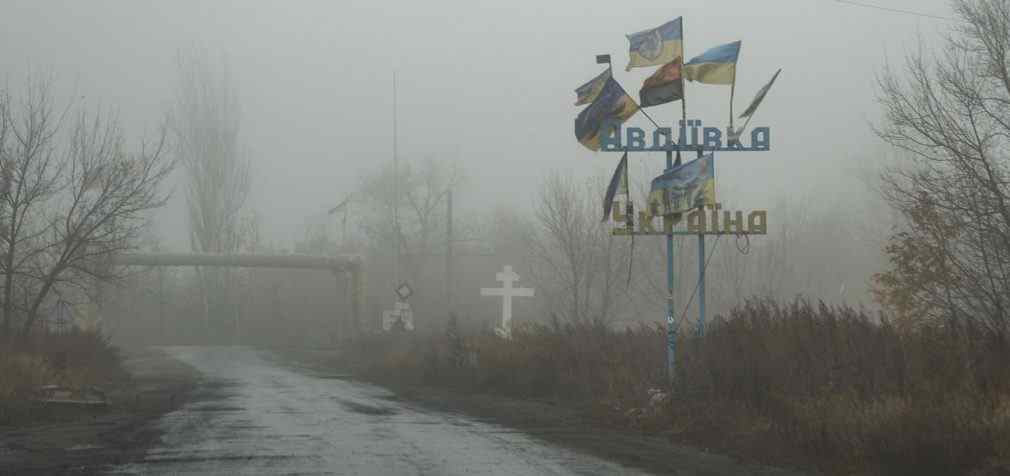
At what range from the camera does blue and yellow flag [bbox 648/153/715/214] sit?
16859mm

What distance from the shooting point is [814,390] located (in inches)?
519

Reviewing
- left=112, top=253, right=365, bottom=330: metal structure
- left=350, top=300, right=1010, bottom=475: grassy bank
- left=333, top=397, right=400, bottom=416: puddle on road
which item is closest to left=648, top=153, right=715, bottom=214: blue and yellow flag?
left=350, top=300, right=1010, bottom=475: grassy bank

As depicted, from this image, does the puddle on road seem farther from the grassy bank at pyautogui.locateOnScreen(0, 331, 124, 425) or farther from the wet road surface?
the grassy bank at pyautogui.locateOnScreen(0, 331, 124, 425)

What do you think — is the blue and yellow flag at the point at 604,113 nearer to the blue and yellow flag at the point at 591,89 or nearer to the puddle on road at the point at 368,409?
the blue and yellow flag at the point at 591,89

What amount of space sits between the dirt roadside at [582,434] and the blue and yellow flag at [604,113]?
495 centimetres

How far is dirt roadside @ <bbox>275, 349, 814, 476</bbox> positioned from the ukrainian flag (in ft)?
20.5

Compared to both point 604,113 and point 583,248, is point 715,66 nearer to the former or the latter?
point 604,113

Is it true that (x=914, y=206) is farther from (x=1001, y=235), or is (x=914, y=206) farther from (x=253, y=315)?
(x=253, y=315)

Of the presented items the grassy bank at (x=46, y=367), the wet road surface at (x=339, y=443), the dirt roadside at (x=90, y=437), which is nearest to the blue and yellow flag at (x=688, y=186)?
the wet road surface at (x=339, y=443)

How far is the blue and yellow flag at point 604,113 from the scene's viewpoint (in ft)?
59.5

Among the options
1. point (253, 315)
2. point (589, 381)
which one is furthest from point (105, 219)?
point (253, 315)

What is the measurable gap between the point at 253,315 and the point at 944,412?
72.4 metres

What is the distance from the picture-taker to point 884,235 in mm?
55812

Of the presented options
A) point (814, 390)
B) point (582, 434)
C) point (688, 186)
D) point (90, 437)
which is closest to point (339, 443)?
point (90, 437)
